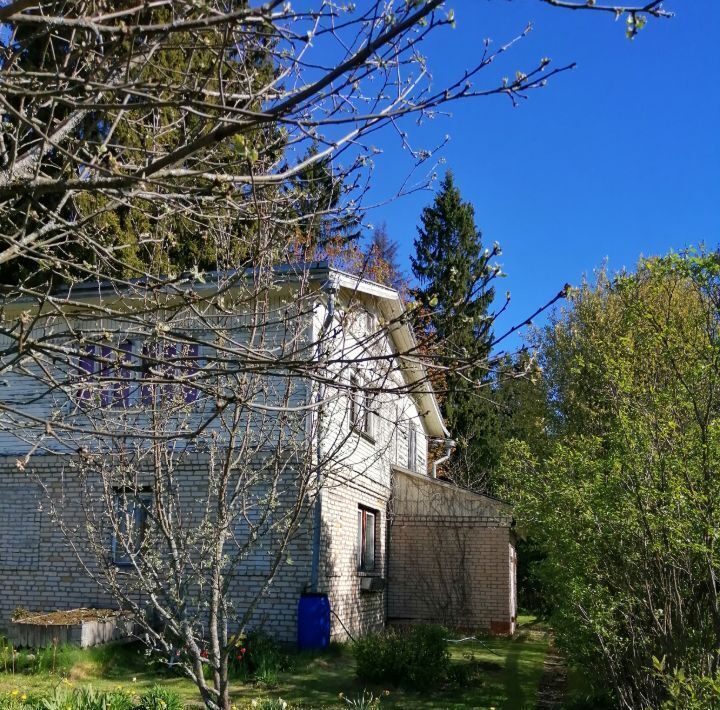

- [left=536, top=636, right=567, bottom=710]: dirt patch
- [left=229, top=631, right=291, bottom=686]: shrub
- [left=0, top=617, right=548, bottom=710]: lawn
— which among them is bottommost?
[left=536, top=636, right=567, bottom=710]: dirt patch

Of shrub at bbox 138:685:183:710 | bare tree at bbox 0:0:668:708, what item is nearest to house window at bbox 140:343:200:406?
bare tree at bbox 0:0:668:708

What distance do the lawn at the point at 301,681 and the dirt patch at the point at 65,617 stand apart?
73 cm

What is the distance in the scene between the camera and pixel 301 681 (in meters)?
10.5

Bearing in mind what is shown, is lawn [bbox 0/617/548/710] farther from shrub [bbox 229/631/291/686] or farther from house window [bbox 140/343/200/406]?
house window [bbox 140/343/200/406]

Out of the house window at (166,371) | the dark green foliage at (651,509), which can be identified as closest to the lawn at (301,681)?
the dark green foliage at (651,509)

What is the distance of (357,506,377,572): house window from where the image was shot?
1561 cm

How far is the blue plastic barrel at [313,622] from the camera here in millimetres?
12070

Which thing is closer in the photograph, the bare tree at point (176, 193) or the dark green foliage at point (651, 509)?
the bare tree at point (176, 193)

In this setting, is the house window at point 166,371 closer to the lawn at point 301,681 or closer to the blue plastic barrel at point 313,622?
the lawn at point 301,681

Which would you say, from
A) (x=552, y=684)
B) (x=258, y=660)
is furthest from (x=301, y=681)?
(x=552, y=684)

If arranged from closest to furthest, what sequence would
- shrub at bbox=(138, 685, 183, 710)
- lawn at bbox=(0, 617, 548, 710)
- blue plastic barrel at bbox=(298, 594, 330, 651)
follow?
1. shrub at bbox=(138, 685, 183, 710)
2. lawn at bbox=(0, 617, 548, 710)
3. blue plastic barrel at bbox=(298, 594, 330, 651)

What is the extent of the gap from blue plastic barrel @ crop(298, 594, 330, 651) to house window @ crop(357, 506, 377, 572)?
→ 3.06 meters

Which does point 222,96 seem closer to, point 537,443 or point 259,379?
point 259,379

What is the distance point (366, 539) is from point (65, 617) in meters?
6.04
